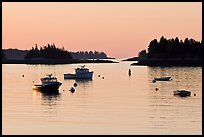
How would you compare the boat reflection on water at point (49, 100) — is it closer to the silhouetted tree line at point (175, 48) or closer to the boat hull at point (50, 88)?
the boat hull at point (50, 88)

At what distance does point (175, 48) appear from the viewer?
189 meters

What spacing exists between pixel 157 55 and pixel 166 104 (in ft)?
464

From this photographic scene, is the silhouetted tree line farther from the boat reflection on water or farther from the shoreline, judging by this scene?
the boat reflection on water

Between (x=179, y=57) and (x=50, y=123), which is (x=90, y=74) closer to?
(x=50, y=123)

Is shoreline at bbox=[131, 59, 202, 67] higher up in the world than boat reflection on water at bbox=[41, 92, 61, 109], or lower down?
higher up

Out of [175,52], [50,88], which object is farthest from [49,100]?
[175,52]

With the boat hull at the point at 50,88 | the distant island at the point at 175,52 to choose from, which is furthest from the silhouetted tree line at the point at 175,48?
the boat hull at the point at 50,88

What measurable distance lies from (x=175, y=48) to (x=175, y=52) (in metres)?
1.41

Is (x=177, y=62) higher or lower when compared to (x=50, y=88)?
higher

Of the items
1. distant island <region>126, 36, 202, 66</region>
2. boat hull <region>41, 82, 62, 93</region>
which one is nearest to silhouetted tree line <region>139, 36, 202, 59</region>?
distant island <region>126, 36, 202, 66</region>

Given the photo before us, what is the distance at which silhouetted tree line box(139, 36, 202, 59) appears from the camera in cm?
18875

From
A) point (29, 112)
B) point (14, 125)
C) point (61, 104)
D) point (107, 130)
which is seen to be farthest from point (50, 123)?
point (61, 104)

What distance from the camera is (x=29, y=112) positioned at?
45062mm

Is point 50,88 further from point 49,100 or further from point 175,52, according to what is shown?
point 175,52
